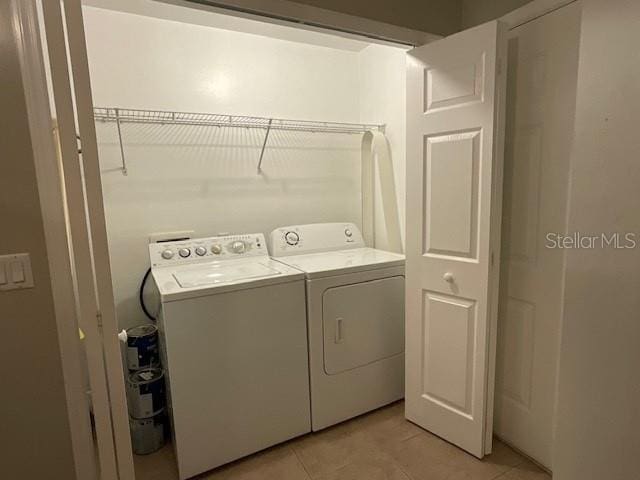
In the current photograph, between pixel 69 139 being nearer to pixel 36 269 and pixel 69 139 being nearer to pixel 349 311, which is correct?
pixel 36 269

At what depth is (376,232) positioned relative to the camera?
9.19 feet

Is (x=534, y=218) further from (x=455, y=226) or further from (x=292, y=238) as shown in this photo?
(x=292, y=238)

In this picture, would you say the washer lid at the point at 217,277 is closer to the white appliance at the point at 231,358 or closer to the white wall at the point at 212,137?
the white appliance at the point at 231,358

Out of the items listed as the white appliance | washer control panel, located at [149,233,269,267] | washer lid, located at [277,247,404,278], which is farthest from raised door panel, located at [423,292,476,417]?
washer control panel, located at [149,233,269,267]

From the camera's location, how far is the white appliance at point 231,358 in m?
1.61

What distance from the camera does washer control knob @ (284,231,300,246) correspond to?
94.1 inches

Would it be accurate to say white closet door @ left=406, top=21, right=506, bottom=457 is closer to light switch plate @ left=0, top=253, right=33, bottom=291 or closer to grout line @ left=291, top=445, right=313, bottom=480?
grout line @ left=291, top=445, right=313, bottom=480

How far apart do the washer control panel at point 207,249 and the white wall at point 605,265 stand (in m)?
1.73

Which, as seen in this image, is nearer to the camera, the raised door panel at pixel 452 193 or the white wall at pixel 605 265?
the white wall at pixel 605 265

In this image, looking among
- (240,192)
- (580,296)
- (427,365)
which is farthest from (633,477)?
(240,192)

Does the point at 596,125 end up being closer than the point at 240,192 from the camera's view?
Yes

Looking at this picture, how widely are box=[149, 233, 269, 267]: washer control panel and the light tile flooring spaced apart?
105cm

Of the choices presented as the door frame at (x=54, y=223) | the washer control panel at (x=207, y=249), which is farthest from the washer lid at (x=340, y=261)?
the door frame at (x=54, y=223)

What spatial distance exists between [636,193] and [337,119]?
2198mm
